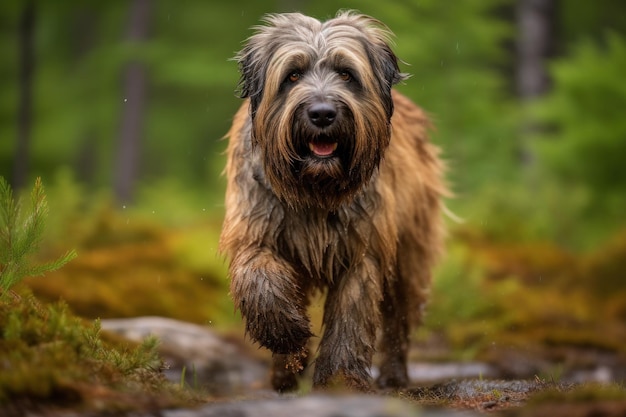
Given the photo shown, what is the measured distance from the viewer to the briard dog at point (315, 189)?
4906mm

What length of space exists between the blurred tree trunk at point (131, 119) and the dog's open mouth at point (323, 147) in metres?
17.1

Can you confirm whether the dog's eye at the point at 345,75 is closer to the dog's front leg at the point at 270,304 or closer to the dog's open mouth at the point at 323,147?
the dog's open mouth at the point at 323,147

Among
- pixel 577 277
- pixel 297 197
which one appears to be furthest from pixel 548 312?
pixel 297 197

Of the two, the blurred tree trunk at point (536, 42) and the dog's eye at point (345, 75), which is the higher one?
the blurred tree trunk at point (536, 42)

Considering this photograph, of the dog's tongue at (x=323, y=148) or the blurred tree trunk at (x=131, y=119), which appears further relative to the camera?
the blurred tree trunk at (x=131, y=119)

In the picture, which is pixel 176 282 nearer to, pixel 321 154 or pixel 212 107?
pixel 321 154

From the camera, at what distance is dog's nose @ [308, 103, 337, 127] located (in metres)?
4.74

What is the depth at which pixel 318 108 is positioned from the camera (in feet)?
15.6

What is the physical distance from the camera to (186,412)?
133 inches

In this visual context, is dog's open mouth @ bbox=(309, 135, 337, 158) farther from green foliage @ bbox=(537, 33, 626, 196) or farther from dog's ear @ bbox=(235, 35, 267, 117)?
green foliage @ bbox=(537, 33, 626, 196)

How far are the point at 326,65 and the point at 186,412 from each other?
2.27 meters

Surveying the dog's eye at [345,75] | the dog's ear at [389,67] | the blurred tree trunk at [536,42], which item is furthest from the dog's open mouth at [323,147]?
the blurred tree trunk at [536,42]

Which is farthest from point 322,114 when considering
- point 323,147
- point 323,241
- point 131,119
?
point 131,119

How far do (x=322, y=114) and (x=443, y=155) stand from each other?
11.7 metres
